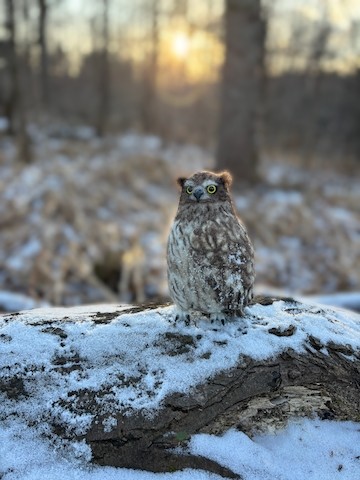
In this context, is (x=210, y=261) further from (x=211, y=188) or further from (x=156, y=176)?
(x=156, y=176)

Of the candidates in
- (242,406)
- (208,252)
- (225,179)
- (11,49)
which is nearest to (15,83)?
(11,49)

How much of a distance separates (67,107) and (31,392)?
2380 centimetres

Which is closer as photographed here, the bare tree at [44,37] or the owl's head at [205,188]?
the owl's head at [205,188]

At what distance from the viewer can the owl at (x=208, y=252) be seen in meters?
1.82

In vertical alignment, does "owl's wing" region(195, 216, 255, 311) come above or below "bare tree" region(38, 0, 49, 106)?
below

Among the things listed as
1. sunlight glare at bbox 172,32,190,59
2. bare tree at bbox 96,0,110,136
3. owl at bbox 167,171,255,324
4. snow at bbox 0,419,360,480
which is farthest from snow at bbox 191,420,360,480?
sunlight glare at bbox 172,32,190,59

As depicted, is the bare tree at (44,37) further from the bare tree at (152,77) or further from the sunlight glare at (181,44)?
the sunlight glare at (181,44)

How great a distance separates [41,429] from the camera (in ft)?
4.84

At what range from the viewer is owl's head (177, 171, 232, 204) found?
1818 mm

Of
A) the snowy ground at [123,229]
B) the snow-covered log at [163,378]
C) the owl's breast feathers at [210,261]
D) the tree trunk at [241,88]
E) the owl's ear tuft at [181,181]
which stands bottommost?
the snowy ground at [123,229]

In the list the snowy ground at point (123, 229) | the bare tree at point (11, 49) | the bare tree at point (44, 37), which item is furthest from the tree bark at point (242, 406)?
the bare tree at point (44, 37)

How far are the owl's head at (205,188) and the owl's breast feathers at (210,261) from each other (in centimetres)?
5

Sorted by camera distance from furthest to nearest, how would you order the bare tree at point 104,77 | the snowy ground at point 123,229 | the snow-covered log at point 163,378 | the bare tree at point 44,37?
1. the bare tree at point 104,77
2. the bare tree at point 44,37
3. the snowy ground at point 123,229
4. the snow-covered log at point 163,378

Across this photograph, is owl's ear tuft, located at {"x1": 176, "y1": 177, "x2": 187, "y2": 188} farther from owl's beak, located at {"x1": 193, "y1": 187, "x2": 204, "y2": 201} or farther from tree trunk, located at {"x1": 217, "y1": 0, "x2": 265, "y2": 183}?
tree trunk, located at {"x1": 217, "y1": 0, "x2": 265, "y2": 183}
